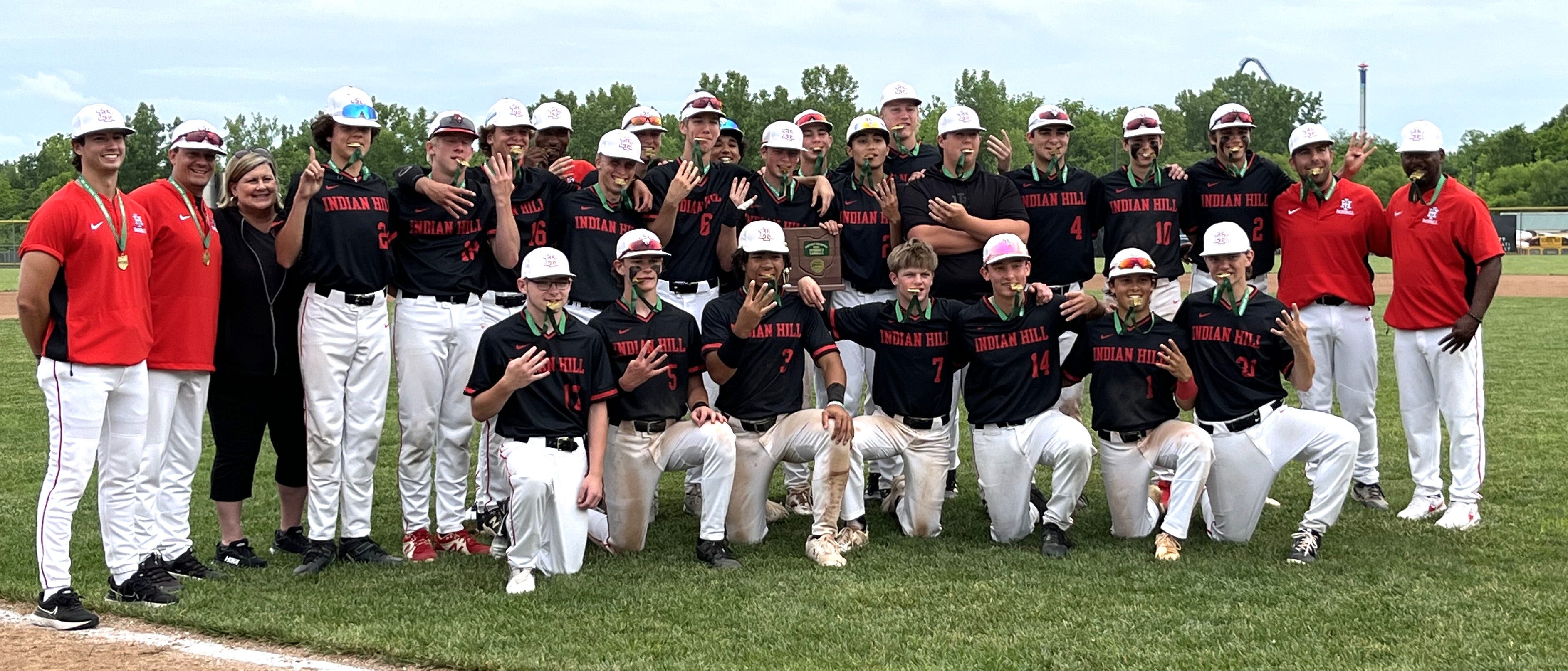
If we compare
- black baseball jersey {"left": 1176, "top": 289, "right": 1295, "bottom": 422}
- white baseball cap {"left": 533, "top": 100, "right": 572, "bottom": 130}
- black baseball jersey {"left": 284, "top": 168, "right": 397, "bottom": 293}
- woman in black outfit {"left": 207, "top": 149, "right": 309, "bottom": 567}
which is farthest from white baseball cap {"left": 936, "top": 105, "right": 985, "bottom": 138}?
woman in black outfit {"left": 207, "top": 149, "right": 309, "bottom": 567}

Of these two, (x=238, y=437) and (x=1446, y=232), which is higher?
(x=1446, y=232)

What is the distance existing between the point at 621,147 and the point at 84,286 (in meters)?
2.93

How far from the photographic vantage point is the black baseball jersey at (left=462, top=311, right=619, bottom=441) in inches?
267

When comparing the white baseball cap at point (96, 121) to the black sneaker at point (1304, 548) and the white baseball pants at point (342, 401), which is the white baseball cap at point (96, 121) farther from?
the black sneaker at point (1304, 548)

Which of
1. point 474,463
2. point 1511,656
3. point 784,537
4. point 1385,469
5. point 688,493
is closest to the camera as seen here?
point 1511,656

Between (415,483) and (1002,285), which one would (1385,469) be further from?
(415,483)

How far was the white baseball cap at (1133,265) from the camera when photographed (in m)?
7.27

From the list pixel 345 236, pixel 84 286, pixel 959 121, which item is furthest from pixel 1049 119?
pixel 84 286

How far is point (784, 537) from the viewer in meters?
7.77

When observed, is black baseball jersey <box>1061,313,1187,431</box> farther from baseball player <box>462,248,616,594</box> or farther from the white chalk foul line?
the white chalk foul line

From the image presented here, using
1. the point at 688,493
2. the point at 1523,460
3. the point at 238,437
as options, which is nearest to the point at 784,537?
the point at 688,493

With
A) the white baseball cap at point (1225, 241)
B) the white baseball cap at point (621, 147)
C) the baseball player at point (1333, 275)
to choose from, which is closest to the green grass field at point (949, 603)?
the baseball player at point (1333, 275)

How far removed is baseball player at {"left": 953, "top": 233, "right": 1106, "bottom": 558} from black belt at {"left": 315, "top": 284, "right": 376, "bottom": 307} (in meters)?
3.10

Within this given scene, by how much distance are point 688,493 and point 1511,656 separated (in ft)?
15.6
